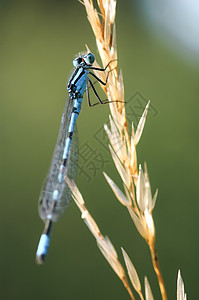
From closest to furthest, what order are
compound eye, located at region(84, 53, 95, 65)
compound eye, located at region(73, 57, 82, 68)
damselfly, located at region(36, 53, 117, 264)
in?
damselfly, located at region(36, 53, 117, 264) < compound eye, located at region(84, 53, 95, 65) < compound eye, located at region(73, 57, 82, 68)

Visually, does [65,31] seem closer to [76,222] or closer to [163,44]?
[163,44]

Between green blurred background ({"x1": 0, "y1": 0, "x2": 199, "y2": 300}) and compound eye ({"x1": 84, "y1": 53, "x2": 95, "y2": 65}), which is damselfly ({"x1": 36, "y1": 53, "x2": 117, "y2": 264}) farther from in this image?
green blurred background ({"x1": 0, "y1": 0, "x2": 199, "y2": 300})

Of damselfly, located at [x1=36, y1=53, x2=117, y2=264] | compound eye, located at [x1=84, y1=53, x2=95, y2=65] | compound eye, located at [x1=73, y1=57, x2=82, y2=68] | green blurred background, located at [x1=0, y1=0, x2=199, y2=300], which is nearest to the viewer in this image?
damselfly, located at [x1=36, y1=53, x2=117, y2=264]

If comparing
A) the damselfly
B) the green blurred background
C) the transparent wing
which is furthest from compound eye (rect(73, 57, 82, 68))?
the green blurred background

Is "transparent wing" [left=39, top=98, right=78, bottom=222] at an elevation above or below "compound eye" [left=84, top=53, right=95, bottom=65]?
below

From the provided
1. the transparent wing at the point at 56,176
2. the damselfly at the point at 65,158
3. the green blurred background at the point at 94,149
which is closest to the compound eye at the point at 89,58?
the damselfly at the point at 65,158

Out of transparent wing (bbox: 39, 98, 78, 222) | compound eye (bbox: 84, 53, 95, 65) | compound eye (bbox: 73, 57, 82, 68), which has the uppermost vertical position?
compound eye (bbox: 73, 57, 82, 68)

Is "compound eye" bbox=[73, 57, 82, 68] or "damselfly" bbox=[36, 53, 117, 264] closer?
"damselfly" bbox=[36, 53, 117, 264]
